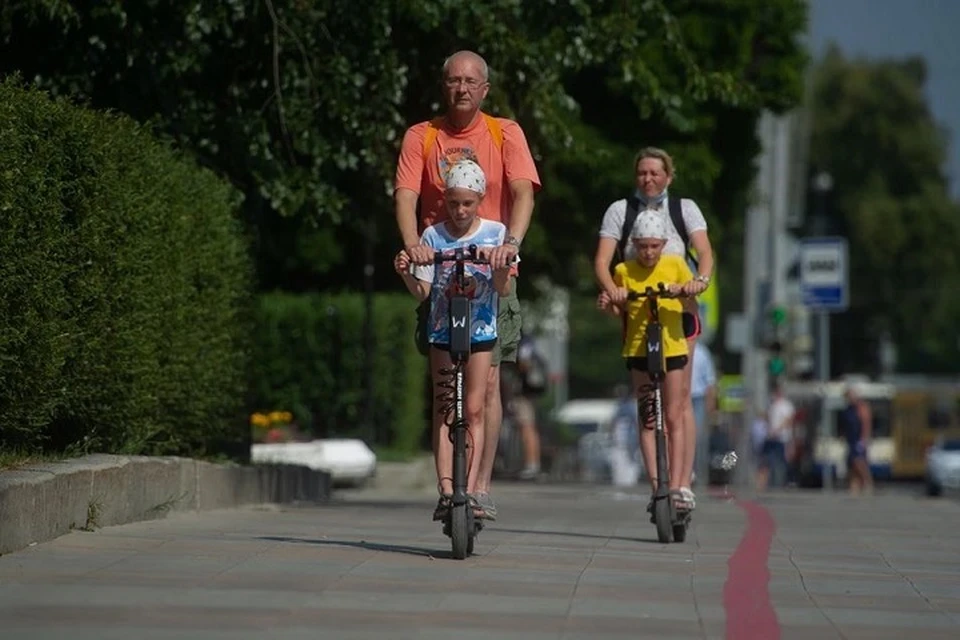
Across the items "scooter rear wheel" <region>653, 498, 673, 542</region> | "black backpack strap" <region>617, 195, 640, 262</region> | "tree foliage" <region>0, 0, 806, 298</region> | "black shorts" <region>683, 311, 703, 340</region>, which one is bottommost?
"scooter rear wheel" <region>653, 498, 673, 542</region>

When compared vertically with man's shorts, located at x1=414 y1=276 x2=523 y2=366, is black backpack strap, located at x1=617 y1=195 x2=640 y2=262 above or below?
above

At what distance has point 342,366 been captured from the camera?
87.1 feet

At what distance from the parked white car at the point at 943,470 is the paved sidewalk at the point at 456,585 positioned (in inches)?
1392

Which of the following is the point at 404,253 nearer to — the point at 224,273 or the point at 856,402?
the point at 224,273

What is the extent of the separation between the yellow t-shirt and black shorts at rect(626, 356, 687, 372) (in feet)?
0.09

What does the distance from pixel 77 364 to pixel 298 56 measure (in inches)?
187

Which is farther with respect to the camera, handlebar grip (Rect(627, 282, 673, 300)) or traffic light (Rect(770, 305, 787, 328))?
traffic light (Rect(770, 305, 787, 328))

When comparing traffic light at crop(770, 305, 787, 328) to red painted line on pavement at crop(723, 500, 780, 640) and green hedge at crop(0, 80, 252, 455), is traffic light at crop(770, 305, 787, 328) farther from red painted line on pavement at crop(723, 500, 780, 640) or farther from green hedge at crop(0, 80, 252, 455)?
red painted line on pavement at crop(723, 500, 780, 640)

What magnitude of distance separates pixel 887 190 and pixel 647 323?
80.8m

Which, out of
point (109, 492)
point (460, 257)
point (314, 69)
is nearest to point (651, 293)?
point (460, 257)

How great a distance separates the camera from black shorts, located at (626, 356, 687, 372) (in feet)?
37.6

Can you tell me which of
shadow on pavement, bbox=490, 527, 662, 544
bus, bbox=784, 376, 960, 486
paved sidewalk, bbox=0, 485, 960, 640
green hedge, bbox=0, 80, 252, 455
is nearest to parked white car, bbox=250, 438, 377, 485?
green hedge, bbox=0, 80, 252, 455

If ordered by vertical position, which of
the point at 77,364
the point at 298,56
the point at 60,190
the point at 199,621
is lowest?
the point at 199,621

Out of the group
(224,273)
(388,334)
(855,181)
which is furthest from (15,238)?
(855,181)
